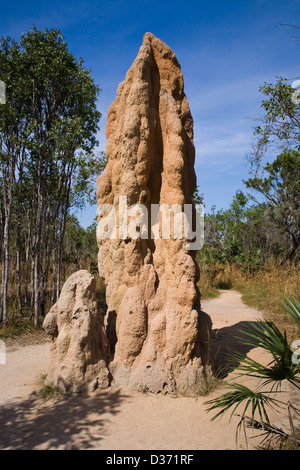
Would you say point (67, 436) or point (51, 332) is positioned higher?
point (51, 332)

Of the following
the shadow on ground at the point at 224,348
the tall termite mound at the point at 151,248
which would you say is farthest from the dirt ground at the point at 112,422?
the tall termite mound at the point at 151,248

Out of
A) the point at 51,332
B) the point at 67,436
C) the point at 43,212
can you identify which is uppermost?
the point at 43,212

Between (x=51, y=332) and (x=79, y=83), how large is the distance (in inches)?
243

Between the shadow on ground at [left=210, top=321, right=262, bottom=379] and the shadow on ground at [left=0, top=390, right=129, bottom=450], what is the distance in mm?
1630

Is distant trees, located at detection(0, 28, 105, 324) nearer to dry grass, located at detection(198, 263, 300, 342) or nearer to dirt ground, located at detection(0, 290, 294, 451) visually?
dirt ground, located at detection(0, 290, 294, 451)

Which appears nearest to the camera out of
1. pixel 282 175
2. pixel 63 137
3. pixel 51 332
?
pixel 51 332

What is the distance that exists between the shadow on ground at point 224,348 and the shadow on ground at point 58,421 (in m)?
1.63

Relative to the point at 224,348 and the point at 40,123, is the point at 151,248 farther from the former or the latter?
the point at 40,123

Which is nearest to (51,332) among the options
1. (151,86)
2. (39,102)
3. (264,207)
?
(151,86)

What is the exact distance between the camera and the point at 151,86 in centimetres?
522

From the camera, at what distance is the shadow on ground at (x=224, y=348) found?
5207 millimetres

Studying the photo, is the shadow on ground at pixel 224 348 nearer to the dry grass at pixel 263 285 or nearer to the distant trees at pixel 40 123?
the dry grass at pixel 263 285
